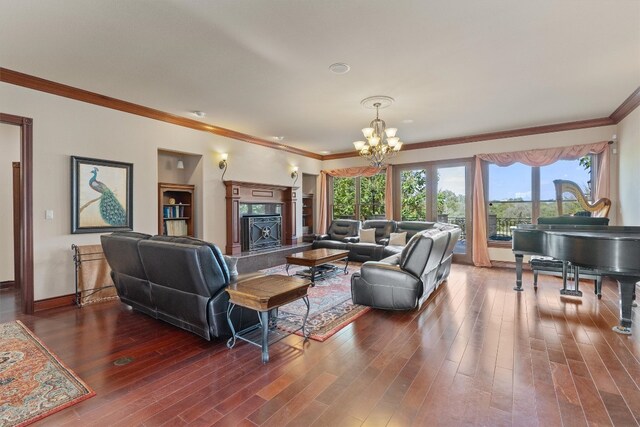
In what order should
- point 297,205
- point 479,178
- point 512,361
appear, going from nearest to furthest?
point 512,361 → point 479,178 → point 297,205

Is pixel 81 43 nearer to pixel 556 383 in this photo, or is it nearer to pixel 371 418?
pixel 371 418

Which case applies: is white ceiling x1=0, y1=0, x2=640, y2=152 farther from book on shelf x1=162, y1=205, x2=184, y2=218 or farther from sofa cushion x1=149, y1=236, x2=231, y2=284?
sofa cushion x1=149, y1=236, x2=231, y2=284

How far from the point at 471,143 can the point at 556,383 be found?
565cm

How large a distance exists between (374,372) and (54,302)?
420cm

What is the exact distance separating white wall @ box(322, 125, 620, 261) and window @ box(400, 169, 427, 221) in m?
0.36

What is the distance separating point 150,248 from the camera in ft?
9.72

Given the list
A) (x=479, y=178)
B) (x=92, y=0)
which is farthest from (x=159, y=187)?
(x=479, y=178)

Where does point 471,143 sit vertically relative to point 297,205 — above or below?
above

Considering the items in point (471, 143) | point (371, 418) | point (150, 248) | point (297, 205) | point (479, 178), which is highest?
point (471, 143)

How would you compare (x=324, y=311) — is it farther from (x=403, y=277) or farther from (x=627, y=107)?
(x=627, y=107)

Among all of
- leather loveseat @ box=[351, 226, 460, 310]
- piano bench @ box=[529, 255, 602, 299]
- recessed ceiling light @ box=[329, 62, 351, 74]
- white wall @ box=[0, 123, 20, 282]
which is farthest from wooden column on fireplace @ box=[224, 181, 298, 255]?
piano bench @ box=[529, 255, 602, 299]

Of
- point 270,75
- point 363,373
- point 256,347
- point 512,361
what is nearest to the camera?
point 363,373

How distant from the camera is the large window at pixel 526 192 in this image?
5.89 meters

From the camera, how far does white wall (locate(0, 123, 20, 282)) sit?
482 cm
